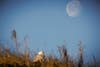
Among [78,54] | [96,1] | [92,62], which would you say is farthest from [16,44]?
[96,1]

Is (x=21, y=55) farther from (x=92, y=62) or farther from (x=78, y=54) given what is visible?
(x=92, y=62)

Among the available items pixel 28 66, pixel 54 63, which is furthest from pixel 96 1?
pixel 28 66

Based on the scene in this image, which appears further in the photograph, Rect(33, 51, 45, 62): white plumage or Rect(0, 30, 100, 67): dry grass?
Rect(33, 51, 45, 62): white plumage

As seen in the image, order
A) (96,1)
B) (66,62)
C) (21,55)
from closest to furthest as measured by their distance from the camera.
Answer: (66,62)
(21,55)
(96,1)

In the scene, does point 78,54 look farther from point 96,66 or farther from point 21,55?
point 21,55

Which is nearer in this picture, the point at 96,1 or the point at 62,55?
the point at 62,55

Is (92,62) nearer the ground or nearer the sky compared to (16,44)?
nearer the ground

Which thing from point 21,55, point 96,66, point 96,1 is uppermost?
point 96,1

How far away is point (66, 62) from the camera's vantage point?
3191mm

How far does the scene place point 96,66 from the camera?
3.27 m

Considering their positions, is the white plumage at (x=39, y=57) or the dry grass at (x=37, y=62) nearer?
the dry grass at (x=37, y=62)

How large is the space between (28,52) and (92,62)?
949 millimetres

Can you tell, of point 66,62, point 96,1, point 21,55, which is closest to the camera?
point 66,62

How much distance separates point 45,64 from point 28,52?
1.03 ft
